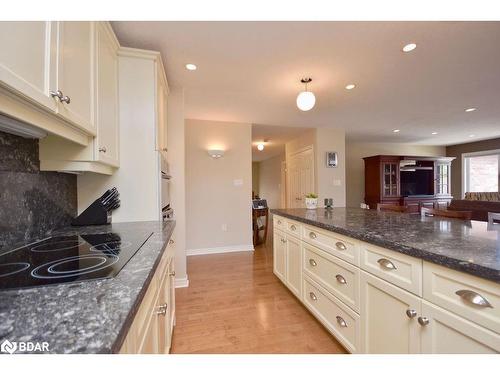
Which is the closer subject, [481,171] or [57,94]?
A: [57,94]

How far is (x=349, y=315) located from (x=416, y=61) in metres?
2.36

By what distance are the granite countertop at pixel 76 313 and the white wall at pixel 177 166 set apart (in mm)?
1924

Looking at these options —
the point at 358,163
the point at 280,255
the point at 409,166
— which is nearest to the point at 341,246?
the point at 280,255

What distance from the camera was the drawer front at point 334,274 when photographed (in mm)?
1365

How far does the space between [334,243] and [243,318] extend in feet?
3.43

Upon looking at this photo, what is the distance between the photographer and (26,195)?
3.80 feet

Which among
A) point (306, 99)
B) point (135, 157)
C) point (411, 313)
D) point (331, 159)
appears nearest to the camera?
point (411, 313)

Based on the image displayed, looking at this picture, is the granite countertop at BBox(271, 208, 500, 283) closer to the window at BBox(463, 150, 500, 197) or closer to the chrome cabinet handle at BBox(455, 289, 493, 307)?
the chrome cabinet handle at BBox(455, 289, 493, 307)

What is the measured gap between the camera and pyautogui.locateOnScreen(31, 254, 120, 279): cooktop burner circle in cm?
69

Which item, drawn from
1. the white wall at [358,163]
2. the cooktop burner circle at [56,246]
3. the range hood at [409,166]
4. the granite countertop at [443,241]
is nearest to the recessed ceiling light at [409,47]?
the granite countertop at [443,241]

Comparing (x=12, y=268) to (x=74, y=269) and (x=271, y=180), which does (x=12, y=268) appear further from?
(x=271, y=180)

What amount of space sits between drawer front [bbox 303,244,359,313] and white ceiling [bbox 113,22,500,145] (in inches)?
66.4

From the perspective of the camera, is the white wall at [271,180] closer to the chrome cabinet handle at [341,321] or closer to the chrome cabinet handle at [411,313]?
the chrome cabinet handle at [341,321]
